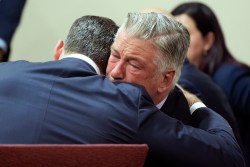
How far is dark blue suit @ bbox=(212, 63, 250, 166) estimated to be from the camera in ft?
8.14

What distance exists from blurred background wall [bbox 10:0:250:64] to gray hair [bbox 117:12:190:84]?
169cm

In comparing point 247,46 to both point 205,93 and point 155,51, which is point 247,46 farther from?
point 155,51

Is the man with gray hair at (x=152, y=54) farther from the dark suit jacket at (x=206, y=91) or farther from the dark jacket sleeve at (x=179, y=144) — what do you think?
the dark suit jacket at (x=206, y=91)

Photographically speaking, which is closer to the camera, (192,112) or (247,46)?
(192,112)

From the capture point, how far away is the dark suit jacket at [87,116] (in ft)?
3.83

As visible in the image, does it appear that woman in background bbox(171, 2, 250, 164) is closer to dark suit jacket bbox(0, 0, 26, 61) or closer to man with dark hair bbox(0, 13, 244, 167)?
dark suit jacket bbox(0, 0, 26, 61)

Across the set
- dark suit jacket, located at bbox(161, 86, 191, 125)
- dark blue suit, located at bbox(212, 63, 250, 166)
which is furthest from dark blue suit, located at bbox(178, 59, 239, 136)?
dark suit jacket, located at bbox(161, 86, 191, 125)

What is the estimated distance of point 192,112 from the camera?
1.52 metres

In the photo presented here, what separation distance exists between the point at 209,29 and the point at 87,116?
1759 millimetres

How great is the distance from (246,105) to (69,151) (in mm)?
1667

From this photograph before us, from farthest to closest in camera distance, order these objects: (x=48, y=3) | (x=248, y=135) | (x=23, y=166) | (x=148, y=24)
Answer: (x=48, y=3) → (x=248, y=135) → (x=148, y=24) → (x=23, y=166)

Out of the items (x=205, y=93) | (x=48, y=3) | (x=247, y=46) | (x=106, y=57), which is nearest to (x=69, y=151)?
(x=106, y=57)

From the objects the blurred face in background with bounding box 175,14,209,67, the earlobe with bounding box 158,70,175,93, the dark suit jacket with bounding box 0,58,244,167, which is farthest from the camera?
the blurred face in background with bounding box 175,14,209,67

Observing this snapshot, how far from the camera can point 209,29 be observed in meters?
2.78
